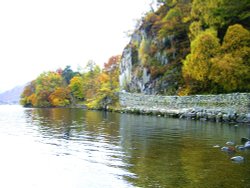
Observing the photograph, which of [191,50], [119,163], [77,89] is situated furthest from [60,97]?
[119,163]

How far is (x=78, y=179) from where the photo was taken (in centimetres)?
1071

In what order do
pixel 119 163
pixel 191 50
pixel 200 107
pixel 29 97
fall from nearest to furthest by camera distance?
pixel 119 163, pixel 200 107, pixel 191 50, pixel 29 97

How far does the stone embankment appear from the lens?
1218 inches

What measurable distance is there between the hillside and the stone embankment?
2052mm

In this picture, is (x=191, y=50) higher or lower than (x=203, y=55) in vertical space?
higher

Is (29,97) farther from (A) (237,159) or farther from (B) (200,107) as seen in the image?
(A) (237,159)

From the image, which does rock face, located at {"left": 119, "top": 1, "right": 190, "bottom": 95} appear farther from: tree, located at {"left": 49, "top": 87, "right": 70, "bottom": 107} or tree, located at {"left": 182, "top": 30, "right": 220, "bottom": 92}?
tree, located at {"left": 49, "top": 87, "right": 70, "bottom": 107}

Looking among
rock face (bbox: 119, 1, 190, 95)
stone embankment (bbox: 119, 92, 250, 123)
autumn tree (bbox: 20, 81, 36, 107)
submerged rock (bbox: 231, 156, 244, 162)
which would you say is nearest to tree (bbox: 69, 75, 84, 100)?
autumn tree (bbox: 20, 81, 36, 107)

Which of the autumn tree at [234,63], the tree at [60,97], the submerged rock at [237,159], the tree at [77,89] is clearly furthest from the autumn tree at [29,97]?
the submerged rock at [237,159]

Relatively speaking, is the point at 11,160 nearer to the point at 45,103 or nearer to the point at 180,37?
the point at 180,37

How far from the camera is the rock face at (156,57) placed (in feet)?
153

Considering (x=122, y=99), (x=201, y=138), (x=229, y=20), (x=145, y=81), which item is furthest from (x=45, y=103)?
(x=201, y=138)

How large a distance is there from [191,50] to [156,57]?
1263cm

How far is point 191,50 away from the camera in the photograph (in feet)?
127
